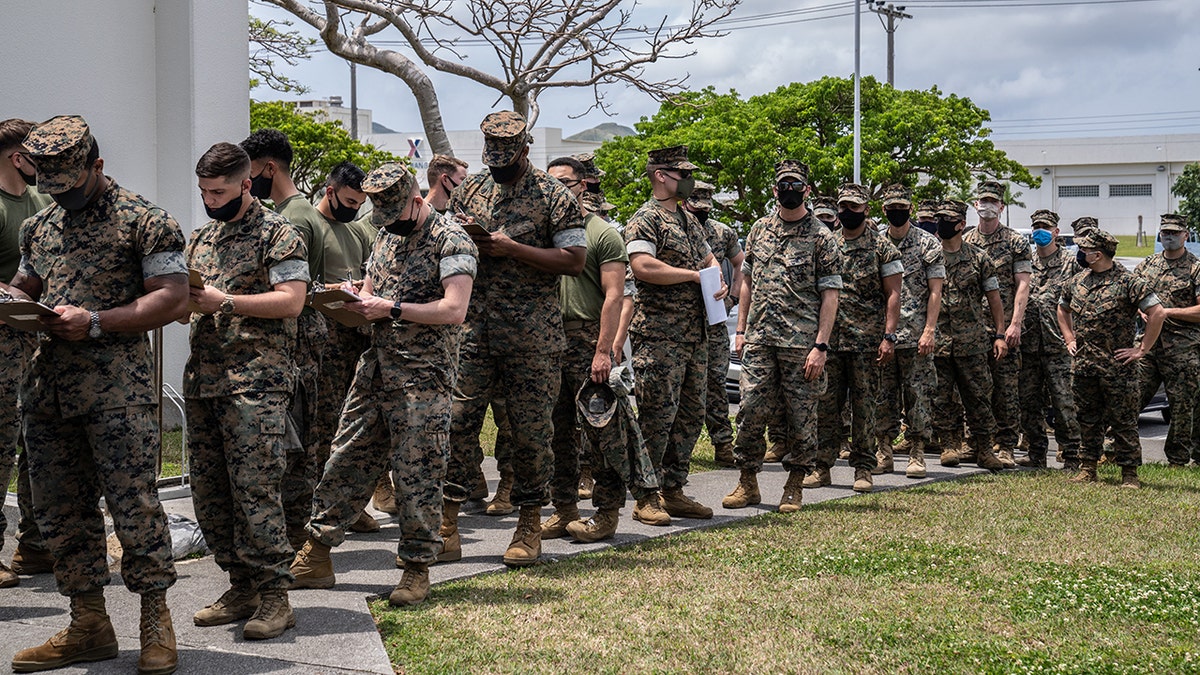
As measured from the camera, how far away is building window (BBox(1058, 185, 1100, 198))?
85.4 meters

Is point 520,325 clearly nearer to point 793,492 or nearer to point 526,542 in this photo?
point 526,542

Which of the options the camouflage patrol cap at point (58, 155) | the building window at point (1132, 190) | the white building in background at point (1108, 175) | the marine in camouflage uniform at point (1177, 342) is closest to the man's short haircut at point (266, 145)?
the camouflage patrol cap at point (58, 155)

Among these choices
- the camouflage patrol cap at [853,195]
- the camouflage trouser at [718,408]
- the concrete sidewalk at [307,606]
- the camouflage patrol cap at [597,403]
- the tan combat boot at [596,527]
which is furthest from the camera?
the camouflage trouser at [718,408]

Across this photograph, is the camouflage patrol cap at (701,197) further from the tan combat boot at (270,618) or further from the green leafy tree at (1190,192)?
the green leafy tree at (1190,192)

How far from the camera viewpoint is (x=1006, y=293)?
11.8 meters

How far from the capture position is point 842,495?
991 centimetres

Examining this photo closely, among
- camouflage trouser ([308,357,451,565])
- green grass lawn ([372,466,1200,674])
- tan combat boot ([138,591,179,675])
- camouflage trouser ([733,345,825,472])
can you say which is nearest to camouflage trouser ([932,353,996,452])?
green grass lawn ([372,466,1200,674])

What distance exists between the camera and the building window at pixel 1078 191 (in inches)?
3364

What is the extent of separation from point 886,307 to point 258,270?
20.3ft

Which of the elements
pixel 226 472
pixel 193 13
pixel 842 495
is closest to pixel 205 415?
pixel 226 472

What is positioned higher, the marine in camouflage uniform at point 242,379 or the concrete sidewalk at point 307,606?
the marine in camouflage uniform at point 242,379

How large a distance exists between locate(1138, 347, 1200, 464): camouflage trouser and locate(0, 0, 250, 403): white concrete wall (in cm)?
917

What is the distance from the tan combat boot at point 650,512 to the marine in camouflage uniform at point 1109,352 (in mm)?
4277

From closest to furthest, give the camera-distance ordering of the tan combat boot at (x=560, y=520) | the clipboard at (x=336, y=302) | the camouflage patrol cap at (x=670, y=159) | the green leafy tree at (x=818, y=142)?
the clipboard at (x=336, y=302) → the tan combat boot at (x=560, y=520) → the camouflage patrol cap at (x=670, y=159) → the green leafy tree at (x=818, y=142)
